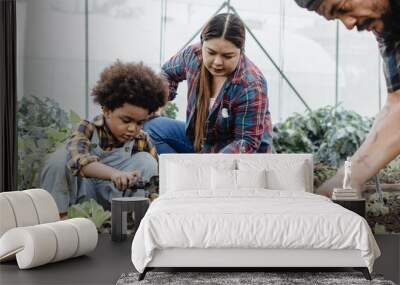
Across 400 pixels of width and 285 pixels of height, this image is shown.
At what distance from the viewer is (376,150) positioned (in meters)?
6.89

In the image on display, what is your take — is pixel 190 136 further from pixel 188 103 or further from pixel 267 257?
pixel 267 257

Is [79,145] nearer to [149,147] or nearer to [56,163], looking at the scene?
[56,163]

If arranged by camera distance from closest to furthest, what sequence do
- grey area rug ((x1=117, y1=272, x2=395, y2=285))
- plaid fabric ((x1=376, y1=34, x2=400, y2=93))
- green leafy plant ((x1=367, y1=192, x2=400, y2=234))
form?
grey area rug ((x1=117, y1=272, x2=395, y2=285)), plaid fabric ((x1=376, y1=34, x2=400, y2=93)), green leafy plant ((x1=367, y1=192, x2=400, y2=234))

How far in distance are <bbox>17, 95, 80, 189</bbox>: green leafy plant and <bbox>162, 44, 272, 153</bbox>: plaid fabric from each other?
128 cm

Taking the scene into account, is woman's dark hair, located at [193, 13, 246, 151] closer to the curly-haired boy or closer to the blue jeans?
the blue jeans

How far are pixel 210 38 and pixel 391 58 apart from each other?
205cm

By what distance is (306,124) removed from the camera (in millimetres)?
7008

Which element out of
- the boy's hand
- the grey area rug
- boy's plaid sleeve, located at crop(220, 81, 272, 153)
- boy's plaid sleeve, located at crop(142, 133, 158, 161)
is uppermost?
boy's plaid sleeve, located at crop(220, 81, 272, 153)

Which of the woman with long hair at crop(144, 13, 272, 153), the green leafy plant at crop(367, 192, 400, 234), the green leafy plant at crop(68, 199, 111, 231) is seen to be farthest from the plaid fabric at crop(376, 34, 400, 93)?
the green leafy plant at crop(68, 199, 111, 231)

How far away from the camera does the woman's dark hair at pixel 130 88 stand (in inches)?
274

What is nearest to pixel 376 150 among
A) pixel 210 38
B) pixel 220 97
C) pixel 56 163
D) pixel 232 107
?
pixel 232 107

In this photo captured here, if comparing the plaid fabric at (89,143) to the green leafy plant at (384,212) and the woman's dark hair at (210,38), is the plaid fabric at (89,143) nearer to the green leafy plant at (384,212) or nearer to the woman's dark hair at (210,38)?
the woman's dark hair at (210,38)

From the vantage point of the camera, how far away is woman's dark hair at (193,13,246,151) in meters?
6.89

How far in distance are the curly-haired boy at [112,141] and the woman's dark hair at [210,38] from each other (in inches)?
17.0
